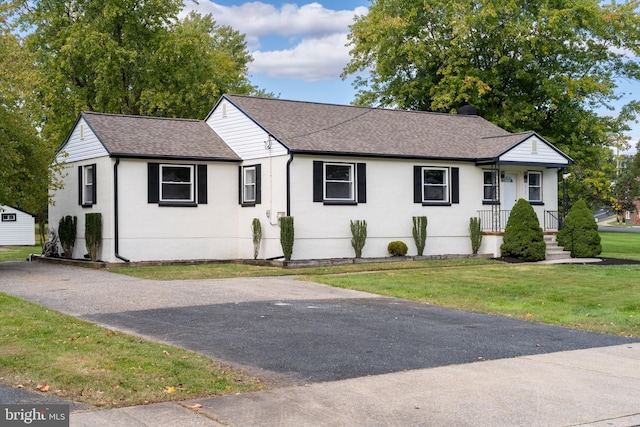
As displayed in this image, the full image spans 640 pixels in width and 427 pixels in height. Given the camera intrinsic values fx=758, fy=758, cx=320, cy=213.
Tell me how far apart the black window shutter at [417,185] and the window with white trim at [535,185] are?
5.06 metres

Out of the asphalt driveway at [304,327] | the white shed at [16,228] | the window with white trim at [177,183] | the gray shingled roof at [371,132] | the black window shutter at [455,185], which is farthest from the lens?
the white shed at [16,228]

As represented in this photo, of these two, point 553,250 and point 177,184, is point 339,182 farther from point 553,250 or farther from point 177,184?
point 553,250

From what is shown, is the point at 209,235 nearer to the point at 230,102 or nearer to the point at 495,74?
the point at 230,102

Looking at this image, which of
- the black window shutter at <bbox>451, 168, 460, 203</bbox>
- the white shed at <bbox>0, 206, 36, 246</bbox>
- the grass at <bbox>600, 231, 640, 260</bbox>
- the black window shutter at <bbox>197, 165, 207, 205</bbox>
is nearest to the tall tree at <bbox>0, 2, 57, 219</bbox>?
the black window shutter at <bbox>197, 165, 207, 205</bbox>

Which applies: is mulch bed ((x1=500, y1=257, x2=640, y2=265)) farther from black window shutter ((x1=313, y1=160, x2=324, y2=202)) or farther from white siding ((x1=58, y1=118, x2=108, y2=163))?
white siding ((x1=58, y1=118, x2=108, y2=163))

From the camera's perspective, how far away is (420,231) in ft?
83.3

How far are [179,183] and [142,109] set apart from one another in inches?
643

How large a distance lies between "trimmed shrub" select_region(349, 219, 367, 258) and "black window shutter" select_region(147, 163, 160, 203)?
6166 mm

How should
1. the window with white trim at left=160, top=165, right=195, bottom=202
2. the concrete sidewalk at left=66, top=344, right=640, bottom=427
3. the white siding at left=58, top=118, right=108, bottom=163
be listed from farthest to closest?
1. the white siding at left=58, top=118, right=108, bottom=163
2. the window with white trim at left=160, top=165, right=195, bottom=202
3. the concrete sidewalk at left=66, top=344, right=640, bottom=427

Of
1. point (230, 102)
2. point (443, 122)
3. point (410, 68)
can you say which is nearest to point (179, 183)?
point (230, 102)

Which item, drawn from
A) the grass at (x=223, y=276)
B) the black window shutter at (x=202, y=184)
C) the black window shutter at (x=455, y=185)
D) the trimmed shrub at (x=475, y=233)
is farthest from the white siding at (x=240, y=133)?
the trimmed shrub at (x=475, y=233)

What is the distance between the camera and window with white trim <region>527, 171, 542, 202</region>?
28.3m

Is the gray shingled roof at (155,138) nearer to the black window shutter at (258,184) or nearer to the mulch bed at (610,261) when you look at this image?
the black window shutter at (258,184)

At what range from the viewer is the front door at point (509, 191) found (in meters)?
27.4
